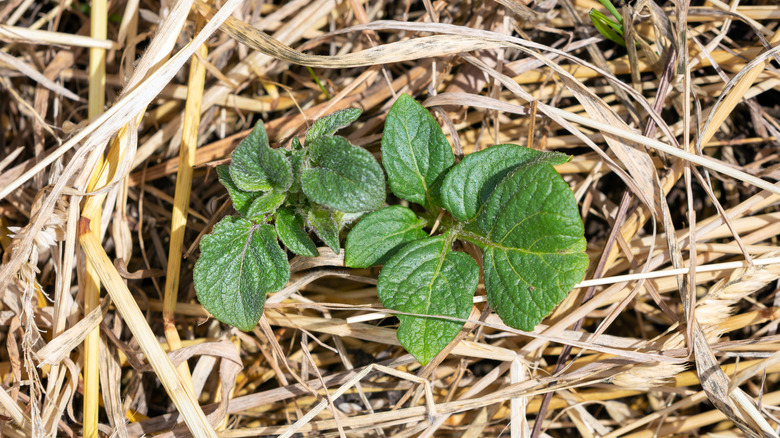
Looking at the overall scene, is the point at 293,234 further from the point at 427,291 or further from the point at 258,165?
the point at 427,291

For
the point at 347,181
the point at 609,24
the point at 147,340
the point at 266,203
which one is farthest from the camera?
the point at 609,24

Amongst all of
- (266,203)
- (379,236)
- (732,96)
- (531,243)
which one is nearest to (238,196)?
(266,203)

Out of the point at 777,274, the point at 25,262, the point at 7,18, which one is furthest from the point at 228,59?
the point at 777,274

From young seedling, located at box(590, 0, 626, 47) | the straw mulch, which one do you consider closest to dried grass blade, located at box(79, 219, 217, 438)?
the straw mulch

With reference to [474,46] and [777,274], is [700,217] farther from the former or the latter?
[474,46]

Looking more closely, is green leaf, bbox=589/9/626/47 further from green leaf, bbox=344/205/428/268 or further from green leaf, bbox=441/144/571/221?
green leaf, bbox=344/205/428/268
